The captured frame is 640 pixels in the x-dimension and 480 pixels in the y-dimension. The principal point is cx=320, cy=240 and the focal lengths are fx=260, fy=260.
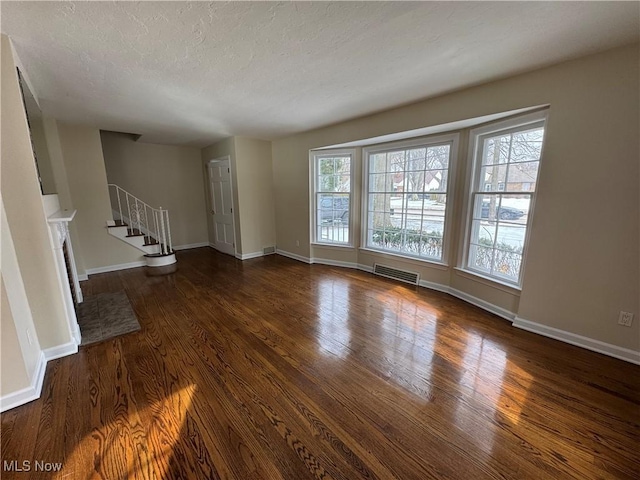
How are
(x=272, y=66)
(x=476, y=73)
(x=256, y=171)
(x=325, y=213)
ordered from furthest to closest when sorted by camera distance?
1. (x=256, y=171)
2. (x=325, y=213)
3. (x=476, y=73)
4. (x=272, y=66)

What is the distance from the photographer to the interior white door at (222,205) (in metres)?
5.50

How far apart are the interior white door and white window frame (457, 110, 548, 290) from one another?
427cm

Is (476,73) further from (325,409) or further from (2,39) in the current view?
(2,39)

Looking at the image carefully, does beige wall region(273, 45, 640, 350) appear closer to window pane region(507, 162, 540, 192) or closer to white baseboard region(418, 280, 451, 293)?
window pane region(507, 162, 540, 192)

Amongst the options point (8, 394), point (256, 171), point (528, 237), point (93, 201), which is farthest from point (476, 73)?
point (93, 201)

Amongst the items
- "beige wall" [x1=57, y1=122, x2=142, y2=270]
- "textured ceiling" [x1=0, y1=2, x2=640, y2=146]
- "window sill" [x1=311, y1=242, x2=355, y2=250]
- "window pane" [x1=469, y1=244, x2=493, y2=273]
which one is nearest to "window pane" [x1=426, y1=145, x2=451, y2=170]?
"textured ceiling" [x1=0, y1=2, x2=640, y2=146]

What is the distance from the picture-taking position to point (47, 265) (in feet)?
6.86

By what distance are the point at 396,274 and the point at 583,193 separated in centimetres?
232

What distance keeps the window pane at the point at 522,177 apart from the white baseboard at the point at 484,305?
51.2 inches

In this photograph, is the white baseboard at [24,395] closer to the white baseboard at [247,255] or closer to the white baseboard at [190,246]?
the white baseboard at [247,255]

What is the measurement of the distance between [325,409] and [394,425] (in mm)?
429

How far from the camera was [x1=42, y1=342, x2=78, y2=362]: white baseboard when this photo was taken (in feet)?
7.16

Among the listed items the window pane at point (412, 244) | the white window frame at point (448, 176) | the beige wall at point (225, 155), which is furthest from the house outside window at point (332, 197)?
the beige wall at point (225, 155)

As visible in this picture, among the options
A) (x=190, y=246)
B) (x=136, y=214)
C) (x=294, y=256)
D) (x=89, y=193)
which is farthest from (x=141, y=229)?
(x=294, y=256)
